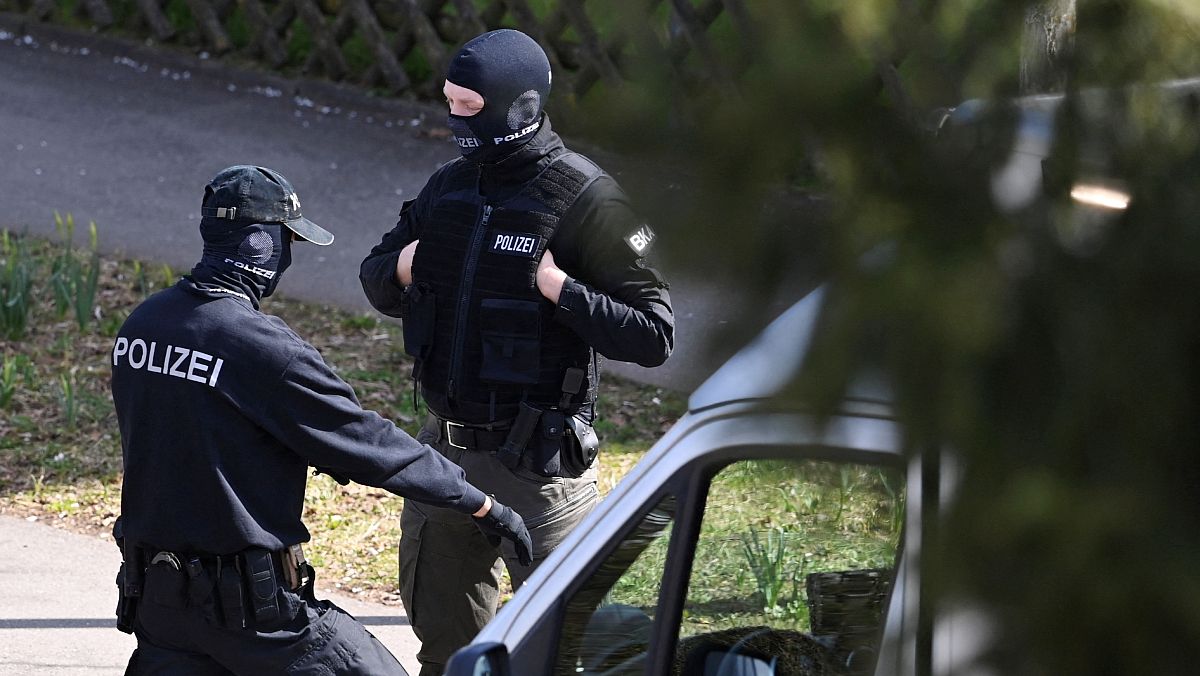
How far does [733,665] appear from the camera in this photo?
2154 mm

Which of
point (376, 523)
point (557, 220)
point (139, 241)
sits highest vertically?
point (139, 241)

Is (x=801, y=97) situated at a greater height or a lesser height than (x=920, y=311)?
greater

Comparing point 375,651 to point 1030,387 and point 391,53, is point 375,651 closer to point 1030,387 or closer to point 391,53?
point 1030,387

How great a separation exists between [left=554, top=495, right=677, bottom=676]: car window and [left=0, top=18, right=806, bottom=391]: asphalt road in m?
4.46

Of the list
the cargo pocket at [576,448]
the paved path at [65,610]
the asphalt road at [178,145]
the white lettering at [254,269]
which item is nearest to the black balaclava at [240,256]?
the white lettering at [254,269]

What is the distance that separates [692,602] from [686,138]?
4.70ft

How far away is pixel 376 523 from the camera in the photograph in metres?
5.71

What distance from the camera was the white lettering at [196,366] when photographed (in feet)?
9.27

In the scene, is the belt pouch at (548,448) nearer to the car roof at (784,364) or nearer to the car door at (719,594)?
the car door at (719,594)

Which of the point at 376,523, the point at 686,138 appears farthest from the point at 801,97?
the point at 376,523

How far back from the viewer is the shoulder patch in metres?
0.86

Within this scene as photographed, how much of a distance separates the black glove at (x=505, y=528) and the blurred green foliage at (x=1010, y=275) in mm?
2417

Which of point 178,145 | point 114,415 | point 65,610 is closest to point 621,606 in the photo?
point 65,610

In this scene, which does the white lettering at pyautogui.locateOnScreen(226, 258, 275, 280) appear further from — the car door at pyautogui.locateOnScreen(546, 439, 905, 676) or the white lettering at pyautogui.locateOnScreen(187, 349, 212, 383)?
the car door at pyautogui.locateOnScreen(546, 439, 905, 676)
